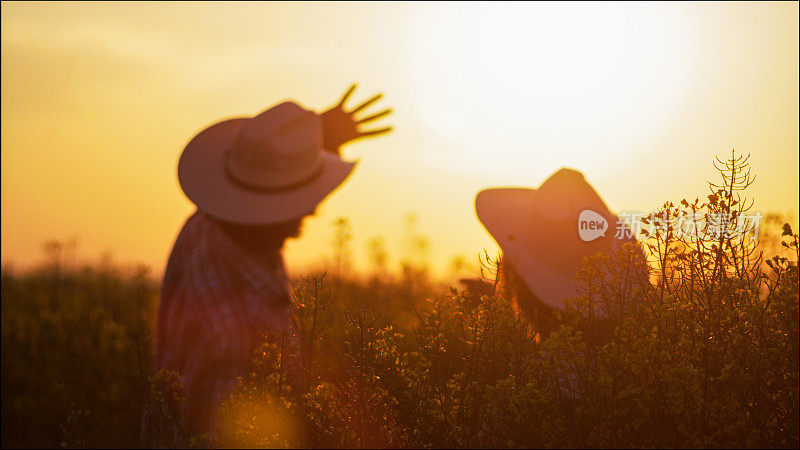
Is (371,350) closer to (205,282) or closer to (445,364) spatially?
(445,364)

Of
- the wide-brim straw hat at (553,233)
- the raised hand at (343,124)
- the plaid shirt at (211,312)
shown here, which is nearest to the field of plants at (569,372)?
the plaid shirt at (211,312)

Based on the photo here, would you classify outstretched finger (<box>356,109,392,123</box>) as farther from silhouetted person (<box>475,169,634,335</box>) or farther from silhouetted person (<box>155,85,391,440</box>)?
silhouetted person (<box>475,169,634,335</box>)

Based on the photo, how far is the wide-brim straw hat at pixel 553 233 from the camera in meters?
4.20

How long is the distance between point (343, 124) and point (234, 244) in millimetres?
2040

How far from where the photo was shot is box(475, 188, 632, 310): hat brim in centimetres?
407

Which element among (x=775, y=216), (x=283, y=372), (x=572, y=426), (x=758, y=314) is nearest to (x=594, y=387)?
(x=572, y=426)

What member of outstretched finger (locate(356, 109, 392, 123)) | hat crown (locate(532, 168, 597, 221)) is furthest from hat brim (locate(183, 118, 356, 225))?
hat crown (locate(532, 168, 597, 221))

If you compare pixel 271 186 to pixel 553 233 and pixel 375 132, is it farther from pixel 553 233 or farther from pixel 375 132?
pixel 553 233

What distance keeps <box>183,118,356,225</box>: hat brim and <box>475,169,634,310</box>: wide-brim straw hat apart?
1156 millimetres

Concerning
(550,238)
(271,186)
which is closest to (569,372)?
(550,238)

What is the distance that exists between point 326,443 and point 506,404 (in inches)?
31.6

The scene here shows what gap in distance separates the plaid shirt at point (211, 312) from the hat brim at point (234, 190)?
260mm

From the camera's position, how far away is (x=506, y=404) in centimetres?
280

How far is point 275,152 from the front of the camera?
16.0ft
